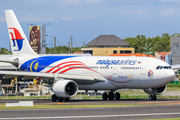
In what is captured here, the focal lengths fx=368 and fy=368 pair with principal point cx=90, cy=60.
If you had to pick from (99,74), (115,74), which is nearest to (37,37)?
(99,74)

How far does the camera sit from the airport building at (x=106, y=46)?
154m

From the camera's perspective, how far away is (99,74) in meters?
40.6

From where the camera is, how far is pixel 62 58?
4434cm

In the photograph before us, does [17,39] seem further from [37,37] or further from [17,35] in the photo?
[37,37]

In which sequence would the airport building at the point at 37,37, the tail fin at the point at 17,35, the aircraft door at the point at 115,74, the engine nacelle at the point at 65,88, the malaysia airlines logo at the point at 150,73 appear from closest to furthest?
1. the malaysia airlines logo at the point at 150,73
2. the engine nacelle at the point at 65,88
3. the aircraft door at the point at 115,74
4. the tail fin at the point at 17,35
5. the airport building at the point at 37,37

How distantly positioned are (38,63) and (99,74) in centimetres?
939

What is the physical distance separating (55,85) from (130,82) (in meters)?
8.01

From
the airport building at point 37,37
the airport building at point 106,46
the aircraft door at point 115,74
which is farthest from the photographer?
the airport building at point 106,46

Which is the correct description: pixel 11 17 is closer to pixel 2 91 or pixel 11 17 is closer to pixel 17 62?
pixel 17 62

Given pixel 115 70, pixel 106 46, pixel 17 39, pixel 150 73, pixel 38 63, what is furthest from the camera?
pixel 106 46

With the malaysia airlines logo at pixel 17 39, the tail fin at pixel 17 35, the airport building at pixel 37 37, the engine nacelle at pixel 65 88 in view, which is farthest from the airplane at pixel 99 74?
the airport building at pixel 37 37

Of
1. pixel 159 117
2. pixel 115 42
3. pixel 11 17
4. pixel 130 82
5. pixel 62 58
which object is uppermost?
pixel 115 42

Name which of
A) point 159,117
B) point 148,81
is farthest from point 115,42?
point 159,117

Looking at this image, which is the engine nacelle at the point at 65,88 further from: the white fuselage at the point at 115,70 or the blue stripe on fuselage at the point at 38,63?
the blue stripe on fuselage at the point at 38,63
